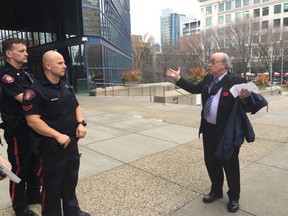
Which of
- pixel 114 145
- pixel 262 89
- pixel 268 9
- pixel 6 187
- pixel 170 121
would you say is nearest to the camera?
pixel 6 187

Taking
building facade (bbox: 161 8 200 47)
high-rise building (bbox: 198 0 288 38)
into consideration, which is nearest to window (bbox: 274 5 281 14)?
high-rise building (bbox: 198 0 288 38)

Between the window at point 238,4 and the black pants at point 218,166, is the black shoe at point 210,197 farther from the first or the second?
the window at point 238,4

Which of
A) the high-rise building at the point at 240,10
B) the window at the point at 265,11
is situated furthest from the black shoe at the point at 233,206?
the window at the point at 265,11

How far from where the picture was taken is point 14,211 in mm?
3285

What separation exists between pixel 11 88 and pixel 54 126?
749 mm

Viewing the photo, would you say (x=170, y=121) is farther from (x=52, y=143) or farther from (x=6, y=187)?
(x=52, y=143)

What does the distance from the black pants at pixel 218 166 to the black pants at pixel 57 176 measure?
1558mm

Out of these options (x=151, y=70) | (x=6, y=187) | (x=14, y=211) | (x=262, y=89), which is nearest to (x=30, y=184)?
(x=14, y=211)

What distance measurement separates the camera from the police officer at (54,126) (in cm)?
254

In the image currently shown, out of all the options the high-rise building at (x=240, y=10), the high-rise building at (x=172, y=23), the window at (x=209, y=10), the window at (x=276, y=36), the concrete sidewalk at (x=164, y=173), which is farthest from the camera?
the high-rise building at (x=172, y=23)

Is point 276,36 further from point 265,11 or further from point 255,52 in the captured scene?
point 265,11

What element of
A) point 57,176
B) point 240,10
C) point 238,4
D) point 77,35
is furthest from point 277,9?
point 57,176

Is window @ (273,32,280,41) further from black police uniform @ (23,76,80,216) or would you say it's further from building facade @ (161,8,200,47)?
building facade @ (161,8,200,47)

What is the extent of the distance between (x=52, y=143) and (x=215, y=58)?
6.52 feet
